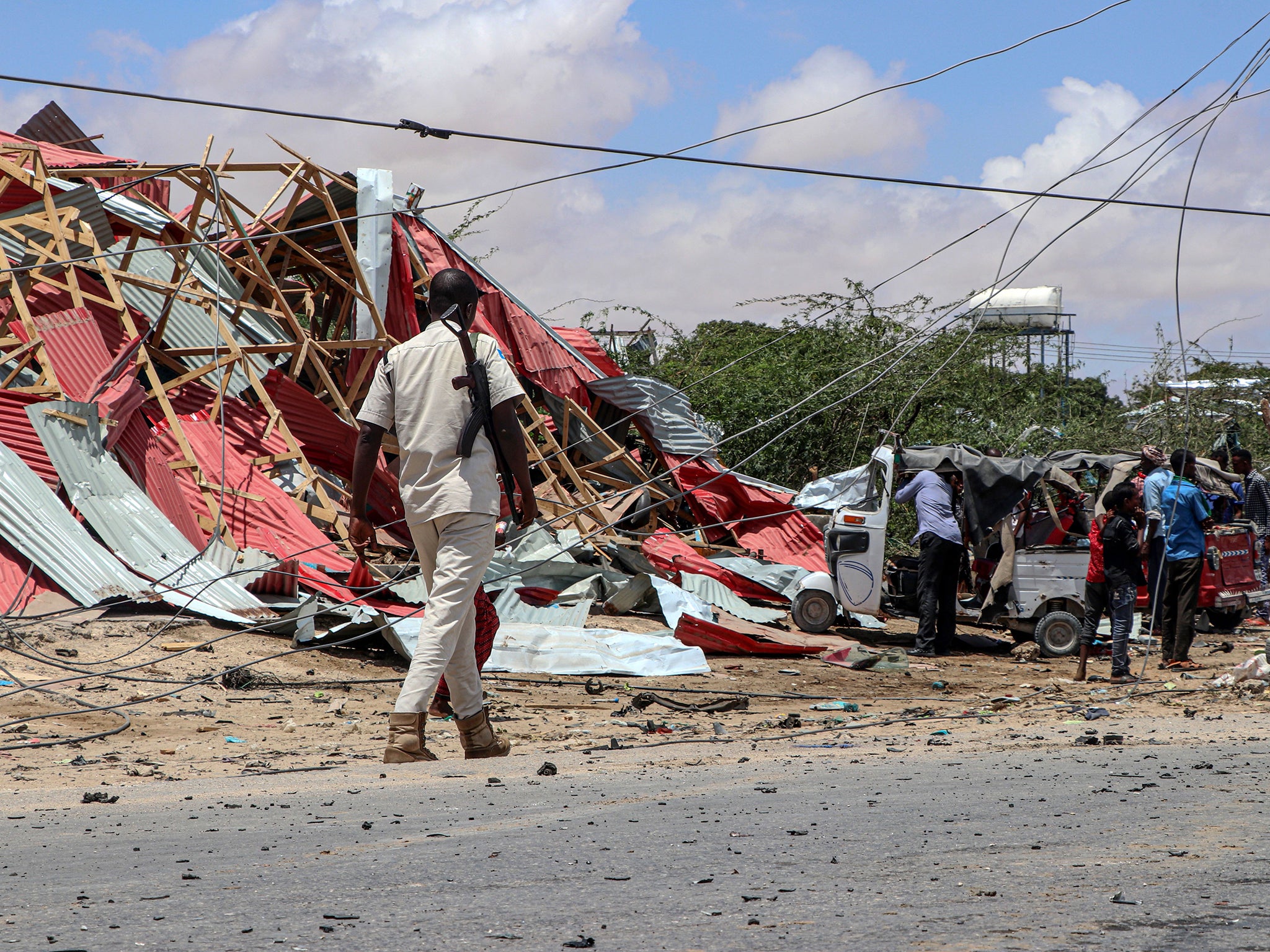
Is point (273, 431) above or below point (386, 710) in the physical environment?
above

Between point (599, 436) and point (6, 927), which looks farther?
point (599, 436)

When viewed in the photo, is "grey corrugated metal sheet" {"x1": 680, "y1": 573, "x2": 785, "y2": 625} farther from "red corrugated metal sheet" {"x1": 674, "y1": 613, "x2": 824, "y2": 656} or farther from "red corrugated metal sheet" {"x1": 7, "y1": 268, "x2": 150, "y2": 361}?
"red corrugated metal sheet" {"x1": 7, "y1": 268, "x2": 150, "y2": 361}

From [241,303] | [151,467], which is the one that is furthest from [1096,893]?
[241,303]

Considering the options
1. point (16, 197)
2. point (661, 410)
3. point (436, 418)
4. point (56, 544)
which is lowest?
point (56, 544)

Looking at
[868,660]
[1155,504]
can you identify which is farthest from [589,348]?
[1155,504]

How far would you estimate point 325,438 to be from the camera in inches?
509

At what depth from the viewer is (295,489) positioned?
11617 mm

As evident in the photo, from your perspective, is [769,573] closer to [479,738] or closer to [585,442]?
[585,442]

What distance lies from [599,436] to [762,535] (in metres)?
2.33

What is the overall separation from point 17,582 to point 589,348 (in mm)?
8238

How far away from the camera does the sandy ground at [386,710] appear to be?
19.5 ft

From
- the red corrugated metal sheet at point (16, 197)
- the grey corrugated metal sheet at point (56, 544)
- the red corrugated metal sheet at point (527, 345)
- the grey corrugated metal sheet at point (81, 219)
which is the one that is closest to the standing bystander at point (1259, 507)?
the red corrugated metal sheet at point (527, 345)

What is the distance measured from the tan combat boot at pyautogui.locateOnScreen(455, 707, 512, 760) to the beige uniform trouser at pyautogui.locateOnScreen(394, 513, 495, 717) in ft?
0.77

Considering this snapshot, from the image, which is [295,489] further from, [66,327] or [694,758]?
[694,758]
